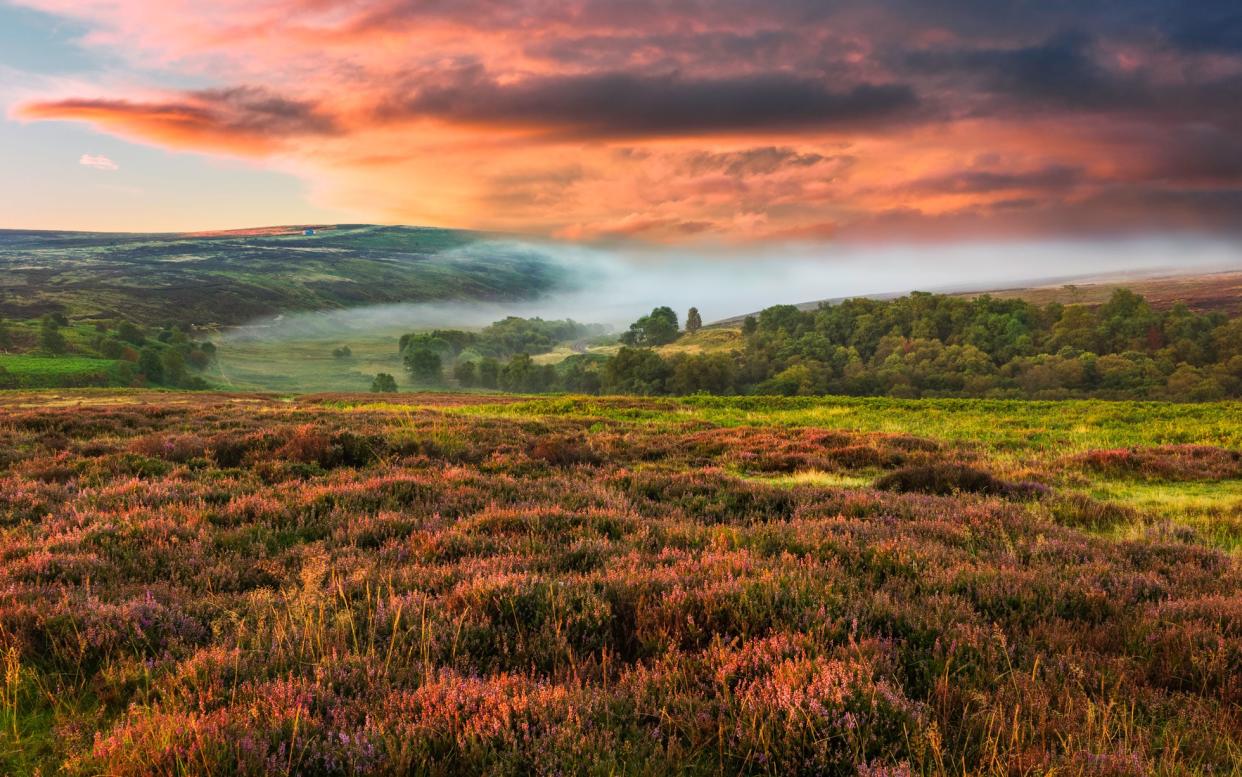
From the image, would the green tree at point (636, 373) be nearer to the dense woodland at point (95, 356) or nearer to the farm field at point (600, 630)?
the farm field at point (600, 630)

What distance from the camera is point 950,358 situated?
110 meters

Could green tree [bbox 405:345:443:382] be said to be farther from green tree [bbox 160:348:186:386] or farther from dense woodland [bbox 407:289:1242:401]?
green tree [bbox 160:348:186:386]

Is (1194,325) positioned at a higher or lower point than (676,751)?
higher

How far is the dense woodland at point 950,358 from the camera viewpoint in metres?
95.3

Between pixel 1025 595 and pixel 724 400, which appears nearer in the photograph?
pixel 1025 595

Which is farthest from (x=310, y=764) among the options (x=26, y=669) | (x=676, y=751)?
(x=26, y=669)

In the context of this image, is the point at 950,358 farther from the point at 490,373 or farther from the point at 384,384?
the point at 384,384

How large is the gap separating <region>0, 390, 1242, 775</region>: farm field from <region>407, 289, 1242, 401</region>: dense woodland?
86.4 meters

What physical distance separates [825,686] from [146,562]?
6.29 metres

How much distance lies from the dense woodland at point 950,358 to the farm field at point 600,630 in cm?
8639

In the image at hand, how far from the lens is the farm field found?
3.07 m

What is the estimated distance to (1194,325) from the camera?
113 m

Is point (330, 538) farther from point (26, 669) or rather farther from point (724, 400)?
point (724, 400)

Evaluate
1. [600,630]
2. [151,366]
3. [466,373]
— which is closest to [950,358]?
[466,373]
